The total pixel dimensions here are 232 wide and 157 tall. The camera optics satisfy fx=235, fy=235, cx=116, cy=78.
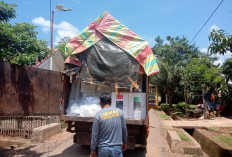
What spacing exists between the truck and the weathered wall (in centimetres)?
54

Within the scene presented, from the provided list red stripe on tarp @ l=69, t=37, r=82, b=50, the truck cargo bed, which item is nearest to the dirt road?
the truck cargo bed

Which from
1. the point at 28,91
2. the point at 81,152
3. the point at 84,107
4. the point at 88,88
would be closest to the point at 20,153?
the point at 81,152

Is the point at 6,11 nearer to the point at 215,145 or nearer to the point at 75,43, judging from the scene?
the point at 75,43

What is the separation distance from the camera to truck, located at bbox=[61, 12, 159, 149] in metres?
5.16

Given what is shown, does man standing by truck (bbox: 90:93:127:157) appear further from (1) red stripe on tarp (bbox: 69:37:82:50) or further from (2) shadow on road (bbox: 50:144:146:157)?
(2) shadow on road (bbox: 50:144:146:157)

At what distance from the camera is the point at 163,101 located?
3253 centimetres

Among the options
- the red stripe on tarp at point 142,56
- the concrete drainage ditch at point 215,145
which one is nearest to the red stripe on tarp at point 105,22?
the red stripe on tarp at point 142,56

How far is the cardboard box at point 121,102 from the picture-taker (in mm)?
5141

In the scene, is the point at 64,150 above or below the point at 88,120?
below

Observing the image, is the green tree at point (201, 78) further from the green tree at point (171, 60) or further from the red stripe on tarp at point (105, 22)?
the red stripe on tarp at point (105, 22)

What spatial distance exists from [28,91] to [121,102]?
2.16m

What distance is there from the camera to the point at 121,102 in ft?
16.9

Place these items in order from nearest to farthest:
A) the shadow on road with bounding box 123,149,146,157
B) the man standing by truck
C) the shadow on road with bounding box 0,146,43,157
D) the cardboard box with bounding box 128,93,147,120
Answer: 1. the man standing by truck
2. the cardboard box with bounding box 128,93,147,120
3. the shadow on road with bounding box 0,146,43,157
4. the shadow on road with bounding box 123,149,146,157

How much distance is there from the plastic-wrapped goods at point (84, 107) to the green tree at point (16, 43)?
1.54 m
